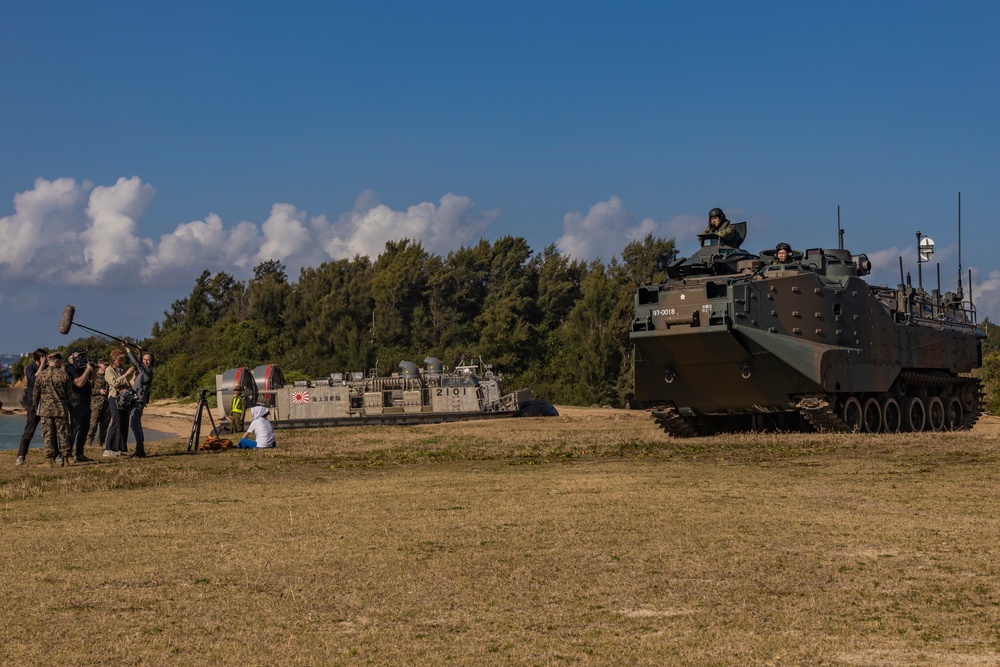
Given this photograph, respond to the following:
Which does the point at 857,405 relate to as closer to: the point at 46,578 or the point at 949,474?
the point at 949,474

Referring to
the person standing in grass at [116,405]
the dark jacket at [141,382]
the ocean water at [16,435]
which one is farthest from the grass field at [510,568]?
the ocean water at [16,435]

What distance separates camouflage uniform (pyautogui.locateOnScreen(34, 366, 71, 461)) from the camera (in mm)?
19109

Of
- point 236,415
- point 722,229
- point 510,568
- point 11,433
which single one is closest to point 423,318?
point 11,433

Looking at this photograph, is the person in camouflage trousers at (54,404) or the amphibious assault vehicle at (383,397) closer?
the person in camouflage trousers at (54,404)

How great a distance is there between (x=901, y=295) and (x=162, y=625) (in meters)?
24.5

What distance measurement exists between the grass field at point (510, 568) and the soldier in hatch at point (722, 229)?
11.3 meters

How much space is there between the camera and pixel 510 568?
855 centimetres

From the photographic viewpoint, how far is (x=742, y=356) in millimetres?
23859

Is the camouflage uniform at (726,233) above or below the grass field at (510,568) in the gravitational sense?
above

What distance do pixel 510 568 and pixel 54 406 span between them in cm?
1301

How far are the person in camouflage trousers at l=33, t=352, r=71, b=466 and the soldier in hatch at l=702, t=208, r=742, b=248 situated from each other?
14958 mm

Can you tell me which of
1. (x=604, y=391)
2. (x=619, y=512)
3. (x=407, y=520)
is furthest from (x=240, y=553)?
(x=604, y=391)

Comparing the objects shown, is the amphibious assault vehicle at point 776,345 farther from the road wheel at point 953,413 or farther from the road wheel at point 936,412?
the road wheel at point 953,413

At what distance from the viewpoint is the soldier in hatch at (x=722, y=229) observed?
27.2 meters
